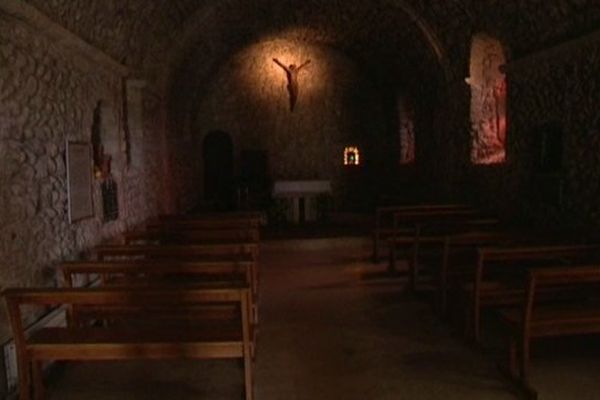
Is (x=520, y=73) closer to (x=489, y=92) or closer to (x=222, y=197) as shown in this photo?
(x=489, y=92)

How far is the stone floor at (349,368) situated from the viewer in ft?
12.6

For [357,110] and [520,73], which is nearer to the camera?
[520,73]

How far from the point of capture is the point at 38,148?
4531 millimetres

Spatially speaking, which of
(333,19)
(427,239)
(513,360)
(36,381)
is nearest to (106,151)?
(36,381)

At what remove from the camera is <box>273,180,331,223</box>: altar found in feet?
38.6

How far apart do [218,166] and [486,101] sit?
7.71m

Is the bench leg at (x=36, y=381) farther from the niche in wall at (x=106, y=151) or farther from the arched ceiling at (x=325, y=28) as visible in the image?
the arched ceiling at (x=325, y=28)

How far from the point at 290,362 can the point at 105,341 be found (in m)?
1.59

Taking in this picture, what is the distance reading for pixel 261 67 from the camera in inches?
560

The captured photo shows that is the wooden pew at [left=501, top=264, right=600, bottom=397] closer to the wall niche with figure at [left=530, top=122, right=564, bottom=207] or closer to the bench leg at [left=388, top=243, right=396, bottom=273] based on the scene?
the wall niche with figure at [left=530, top=122, right=564, bottom=207]

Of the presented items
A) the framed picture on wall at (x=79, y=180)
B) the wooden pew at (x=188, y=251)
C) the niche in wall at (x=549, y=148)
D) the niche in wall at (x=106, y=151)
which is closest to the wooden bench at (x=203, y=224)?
the niche in wall at (x=106, y=151)

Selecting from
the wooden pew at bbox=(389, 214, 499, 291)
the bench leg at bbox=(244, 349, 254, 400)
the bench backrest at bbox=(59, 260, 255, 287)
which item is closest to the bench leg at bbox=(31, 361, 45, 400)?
the bench backrest at bbox=(59, 260, 255, 287)

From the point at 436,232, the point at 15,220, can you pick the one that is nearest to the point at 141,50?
the point at 15,220

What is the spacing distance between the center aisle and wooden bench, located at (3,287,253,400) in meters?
0.61
